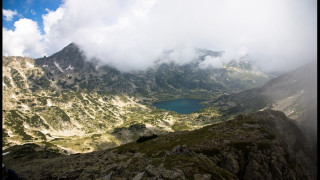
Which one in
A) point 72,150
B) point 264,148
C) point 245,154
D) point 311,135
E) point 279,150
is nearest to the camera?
point 245,154

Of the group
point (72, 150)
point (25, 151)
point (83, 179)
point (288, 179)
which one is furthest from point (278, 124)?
point (72, 150)

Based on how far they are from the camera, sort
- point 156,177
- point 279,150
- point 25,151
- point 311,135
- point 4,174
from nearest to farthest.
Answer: point 4,174, point 156,177, point 279,150, point 311,135, point 25,151

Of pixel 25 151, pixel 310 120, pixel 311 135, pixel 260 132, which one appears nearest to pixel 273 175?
pixel 260 132

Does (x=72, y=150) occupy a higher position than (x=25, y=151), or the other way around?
(x=25, y=151)

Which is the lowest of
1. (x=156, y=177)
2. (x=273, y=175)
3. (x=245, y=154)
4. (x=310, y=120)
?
(x=310, y=120)

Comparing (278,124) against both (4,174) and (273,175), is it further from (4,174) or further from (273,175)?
(4,174)

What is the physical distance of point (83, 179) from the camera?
2981 centimetres

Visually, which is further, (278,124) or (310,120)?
(310,120)

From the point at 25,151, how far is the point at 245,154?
509 ft

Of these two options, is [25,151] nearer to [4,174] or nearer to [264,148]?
[4,174]

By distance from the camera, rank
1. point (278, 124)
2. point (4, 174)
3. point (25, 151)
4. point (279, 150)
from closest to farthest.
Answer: point (4, 174), point (279, 150), point (278, 124), point (25, 151)

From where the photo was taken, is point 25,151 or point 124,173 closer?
point 124,173

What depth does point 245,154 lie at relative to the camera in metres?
48.3

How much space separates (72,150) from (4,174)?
7280 inches
